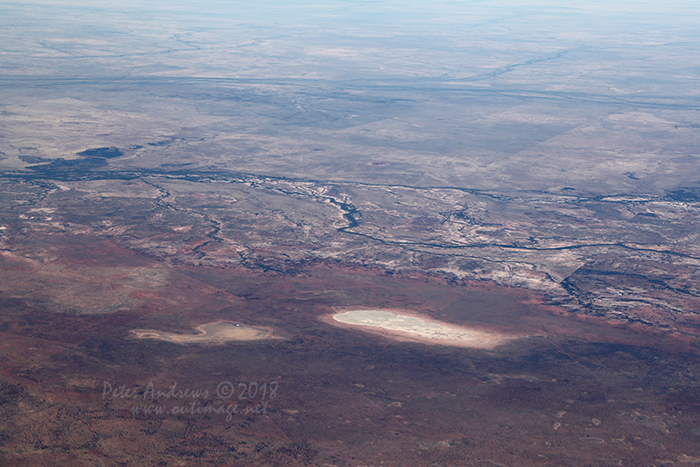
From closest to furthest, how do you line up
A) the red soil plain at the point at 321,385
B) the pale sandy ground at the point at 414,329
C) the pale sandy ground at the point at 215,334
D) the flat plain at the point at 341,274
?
the red soil plain at the point at 321,385 < the flat plain at the point at 341,274 < the pale sandy ground at the point at 215,334 < the pale sandy ground at the point at 414,329

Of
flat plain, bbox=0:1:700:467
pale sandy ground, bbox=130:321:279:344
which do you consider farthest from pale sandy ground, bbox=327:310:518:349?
pale sandy ground, bbox=130:321:279:344

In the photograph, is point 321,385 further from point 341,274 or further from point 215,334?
point 341,274

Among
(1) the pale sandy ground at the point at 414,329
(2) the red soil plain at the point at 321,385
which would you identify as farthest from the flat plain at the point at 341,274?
(1) the pale sandy ground at the point at 414,329

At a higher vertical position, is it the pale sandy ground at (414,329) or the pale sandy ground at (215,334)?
the pale sandy ground at (215,334)

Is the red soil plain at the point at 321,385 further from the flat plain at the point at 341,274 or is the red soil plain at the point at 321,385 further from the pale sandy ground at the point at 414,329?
the pale sandy ground at the point at 414,329

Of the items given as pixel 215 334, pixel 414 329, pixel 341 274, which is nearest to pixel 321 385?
pixel 215 334

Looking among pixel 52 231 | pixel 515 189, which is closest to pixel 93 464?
pixel 52 231
